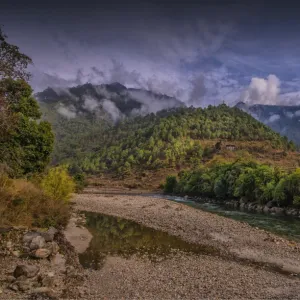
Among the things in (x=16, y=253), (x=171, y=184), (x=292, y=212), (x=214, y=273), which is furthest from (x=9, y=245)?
(x=171, y=184)

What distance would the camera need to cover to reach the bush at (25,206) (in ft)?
91.1

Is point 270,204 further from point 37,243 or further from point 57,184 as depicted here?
point 37,243

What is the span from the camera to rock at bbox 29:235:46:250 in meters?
24.8

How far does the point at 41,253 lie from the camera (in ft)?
78.1

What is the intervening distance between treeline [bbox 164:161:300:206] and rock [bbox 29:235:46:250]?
171 ft

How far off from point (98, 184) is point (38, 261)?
162m

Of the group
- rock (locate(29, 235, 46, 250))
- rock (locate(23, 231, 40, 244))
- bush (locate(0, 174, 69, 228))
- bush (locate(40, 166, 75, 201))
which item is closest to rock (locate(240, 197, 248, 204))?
bush (locate(40, 166, 75, 201))

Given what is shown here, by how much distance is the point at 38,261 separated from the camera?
901 inches

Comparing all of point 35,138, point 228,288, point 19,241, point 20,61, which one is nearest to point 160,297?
point 228,288

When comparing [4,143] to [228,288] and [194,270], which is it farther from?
[228,288]

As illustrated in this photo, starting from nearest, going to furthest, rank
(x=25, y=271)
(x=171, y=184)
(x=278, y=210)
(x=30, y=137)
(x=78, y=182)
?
(x=25, y=271), (x=30, y=137), (x=278, y=210), (x=78, y=182), (x=171, y=184)

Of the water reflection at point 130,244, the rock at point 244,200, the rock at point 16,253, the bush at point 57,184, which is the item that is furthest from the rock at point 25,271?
the rock at point 244,200

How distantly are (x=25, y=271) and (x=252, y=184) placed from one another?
70.1 m

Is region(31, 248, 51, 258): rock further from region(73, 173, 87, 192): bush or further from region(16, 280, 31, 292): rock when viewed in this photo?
region(73, 173, 87, 192): bush
